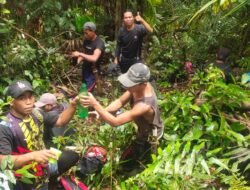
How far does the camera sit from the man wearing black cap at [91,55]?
673cm

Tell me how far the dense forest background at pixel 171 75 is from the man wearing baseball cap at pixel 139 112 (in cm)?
20

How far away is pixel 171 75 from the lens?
29.3 ft

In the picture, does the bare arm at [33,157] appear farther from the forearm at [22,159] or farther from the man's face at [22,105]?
the man's face at [22,105]

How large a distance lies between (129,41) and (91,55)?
0.70 m

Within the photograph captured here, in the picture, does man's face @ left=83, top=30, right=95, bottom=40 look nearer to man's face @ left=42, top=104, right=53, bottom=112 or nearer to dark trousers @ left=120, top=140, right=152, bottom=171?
man's face @ left=42, top=104, right=53, bottom=112

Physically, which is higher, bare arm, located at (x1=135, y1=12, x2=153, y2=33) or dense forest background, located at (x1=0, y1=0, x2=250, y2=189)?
bare arm, located at (x1=135, y1=12, x2=153, y2=33)

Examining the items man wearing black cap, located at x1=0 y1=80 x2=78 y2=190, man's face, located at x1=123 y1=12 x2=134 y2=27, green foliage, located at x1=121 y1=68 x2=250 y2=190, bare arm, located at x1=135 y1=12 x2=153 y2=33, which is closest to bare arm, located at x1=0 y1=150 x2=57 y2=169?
man wearing black cap, located at x1=0 y1=80 x2=78 y2=190

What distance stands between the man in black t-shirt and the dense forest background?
0.51 meters

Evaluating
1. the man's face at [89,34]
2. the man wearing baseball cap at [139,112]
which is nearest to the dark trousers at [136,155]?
the man wearing baseball cap at [139,112]

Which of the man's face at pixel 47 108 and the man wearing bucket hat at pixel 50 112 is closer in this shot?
the man wearing bucket hat at pixel 50 112

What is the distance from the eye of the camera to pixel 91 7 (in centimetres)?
950

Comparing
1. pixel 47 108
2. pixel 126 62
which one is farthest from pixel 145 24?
pixel 47 108

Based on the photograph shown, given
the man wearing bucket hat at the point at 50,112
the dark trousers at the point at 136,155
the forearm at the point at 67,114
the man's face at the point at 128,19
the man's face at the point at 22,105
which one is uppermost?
the man's face at the point at 128,19

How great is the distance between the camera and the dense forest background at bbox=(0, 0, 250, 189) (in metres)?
4.29
